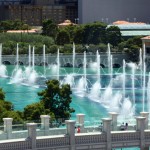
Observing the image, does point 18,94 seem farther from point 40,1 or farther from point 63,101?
point 40,1

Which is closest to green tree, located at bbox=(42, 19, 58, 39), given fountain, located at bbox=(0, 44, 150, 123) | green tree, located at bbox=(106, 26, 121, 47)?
green tree, located at bbox=(106, 26, 121, 47)

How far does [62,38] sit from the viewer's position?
8825 cm

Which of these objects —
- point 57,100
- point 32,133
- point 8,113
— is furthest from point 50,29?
point 32,133

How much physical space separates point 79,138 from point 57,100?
487 inches

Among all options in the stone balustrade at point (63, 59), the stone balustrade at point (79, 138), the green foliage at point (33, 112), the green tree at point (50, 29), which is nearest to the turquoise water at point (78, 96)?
the green foliage at point (33, 112)

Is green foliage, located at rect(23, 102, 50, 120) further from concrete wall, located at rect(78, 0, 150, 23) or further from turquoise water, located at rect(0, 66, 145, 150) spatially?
concrete wall, located at rect(78, 0, 150, 23)

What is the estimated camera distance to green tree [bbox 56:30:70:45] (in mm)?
87938

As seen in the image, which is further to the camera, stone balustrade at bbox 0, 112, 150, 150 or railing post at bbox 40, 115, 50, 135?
railing post at bbox 40, 115, 50, 135

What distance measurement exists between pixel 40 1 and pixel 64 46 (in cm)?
4925

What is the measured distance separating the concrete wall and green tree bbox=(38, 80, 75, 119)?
9217cm

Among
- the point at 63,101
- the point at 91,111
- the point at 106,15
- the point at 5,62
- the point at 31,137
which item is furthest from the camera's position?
the point at 106,15

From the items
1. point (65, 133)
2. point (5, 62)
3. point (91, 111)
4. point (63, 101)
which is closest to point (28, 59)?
point (5, 62)

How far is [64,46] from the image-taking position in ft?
274

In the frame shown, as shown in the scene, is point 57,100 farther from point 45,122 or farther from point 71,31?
point 71,31
